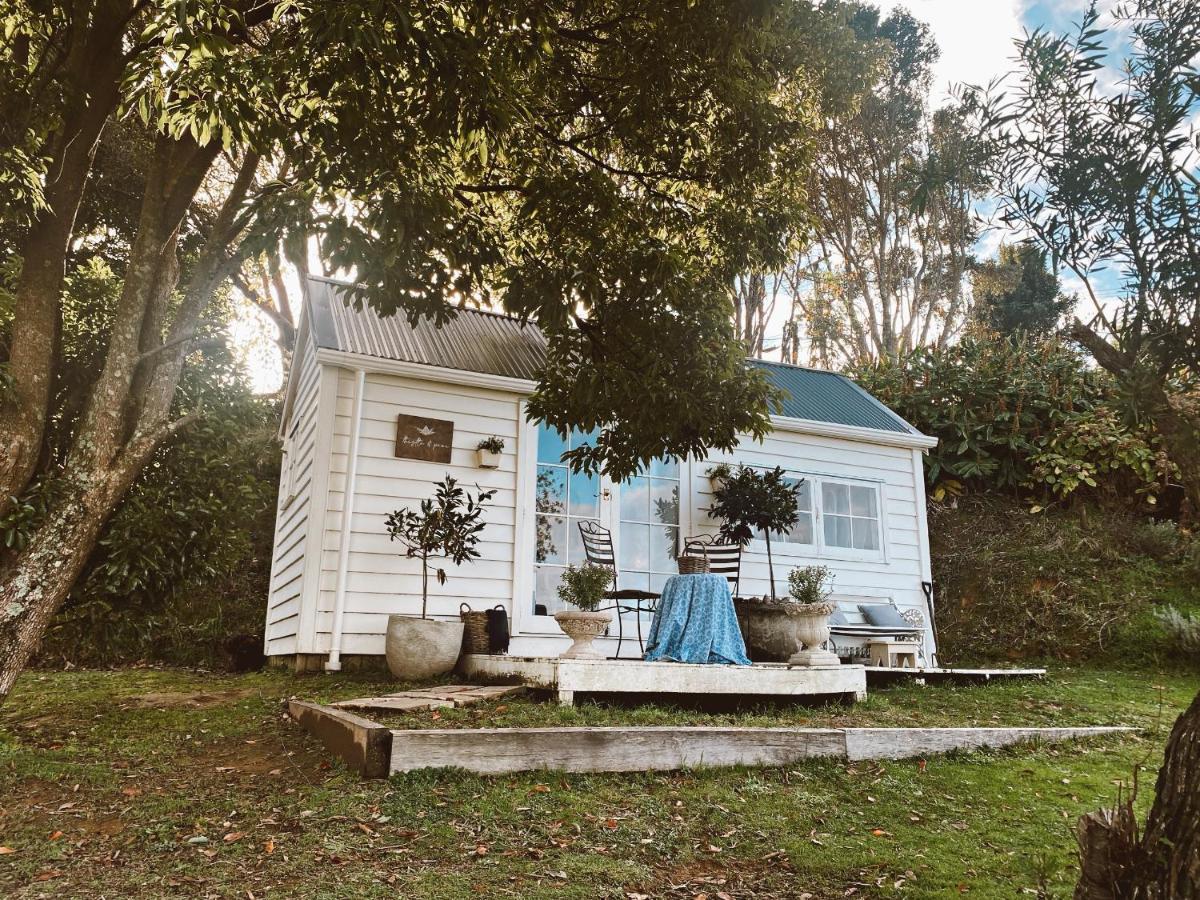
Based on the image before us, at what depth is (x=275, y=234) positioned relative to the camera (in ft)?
14.1

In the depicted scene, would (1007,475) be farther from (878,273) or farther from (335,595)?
(335,595)

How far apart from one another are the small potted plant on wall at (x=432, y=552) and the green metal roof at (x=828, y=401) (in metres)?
4.15

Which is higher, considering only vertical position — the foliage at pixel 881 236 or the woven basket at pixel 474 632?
the foliage at pixel 881 236

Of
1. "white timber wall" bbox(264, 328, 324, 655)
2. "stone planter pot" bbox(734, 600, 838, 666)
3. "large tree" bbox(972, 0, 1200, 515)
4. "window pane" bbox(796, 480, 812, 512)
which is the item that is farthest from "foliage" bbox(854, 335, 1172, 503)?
"large tree" bbox(972, 0, 1200, 515)

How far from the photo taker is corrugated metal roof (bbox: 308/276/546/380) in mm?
8023

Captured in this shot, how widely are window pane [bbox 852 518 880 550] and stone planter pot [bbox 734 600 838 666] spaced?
301 centimetres

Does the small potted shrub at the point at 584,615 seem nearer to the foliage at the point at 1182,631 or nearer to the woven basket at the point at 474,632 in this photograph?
the woven basket at the point at 474,632

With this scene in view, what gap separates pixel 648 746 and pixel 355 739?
60.5 inches

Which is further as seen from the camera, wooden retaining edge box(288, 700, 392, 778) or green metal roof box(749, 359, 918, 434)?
green metal roof box(749, 359, 918, 434)

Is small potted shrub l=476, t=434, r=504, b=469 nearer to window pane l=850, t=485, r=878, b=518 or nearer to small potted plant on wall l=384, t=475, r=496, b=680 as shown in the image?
small potted plant on wall l=384, t=475, r=496, b=680

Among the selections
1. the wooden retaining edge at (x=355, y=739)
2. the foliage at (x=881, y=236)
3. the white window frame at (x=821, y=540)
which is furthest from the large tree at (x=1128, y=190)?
the foliage at (x=881, y=236)

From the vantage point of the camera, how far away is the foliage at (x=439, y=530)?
7.10 meters

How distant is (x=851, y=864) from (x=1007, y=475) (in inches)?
400

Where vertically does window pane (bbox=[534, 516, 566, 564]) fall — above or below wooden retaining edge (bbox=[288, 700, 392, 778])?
above
